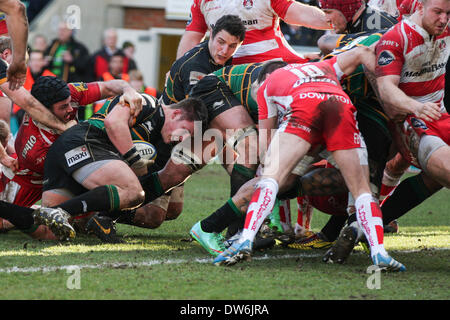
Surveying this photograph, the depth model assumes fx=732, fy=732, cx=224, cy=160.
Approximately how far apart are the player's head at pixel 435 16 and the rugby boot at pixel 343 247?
1.49 m

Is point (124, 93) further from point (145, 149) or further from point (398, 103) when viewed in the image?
point (398, 103)

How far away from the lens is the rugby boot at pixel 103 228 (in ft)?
18.8

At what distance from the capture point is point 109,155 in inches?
228

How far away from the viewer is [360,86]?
5.55 m

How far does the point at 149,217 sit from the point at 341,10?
2.43 meters

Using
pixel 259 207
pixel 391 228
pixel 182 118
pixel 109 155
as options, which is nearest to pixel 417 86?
pixel 259 207

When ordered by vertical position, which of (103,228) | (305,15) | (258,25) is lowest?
(103,228)

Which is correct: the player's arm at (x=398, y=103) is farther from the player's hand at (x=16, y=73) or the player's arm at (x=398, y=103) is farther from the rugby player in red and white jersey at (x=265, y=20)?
the player's hand at (x=16, y=73)

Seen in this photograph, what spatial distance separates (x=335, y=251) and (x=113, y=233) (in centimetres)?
182

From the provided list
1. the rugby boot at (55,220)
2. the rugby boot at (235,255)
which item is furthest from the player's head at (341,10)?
the rugby boot at (55,220)
